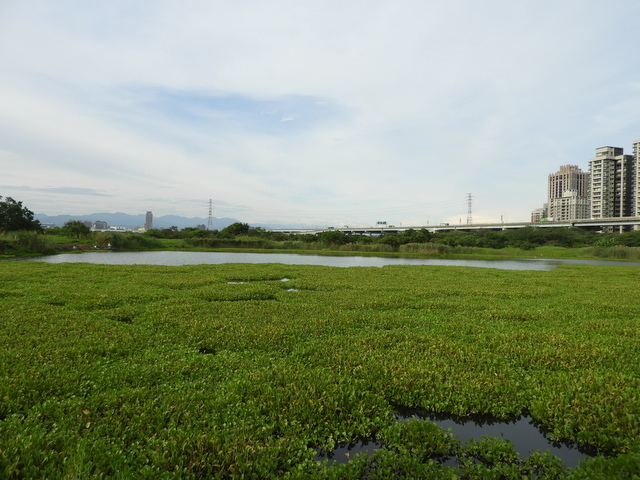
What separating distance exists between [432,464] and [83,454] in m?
4.71

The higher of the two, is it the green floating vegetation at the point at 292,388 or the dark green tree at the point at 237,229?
the dark green tree at the point at 237,229

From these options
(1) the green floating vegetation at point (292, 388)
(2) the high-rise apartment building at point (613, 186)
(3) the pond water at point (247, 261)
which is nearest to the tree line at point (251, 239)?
(3) the pond water at point (247, 261)

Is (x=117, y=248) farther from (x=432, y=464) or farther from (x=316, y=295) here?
(x=432, y=464)

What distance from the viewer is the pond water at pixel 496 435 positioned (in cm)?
530

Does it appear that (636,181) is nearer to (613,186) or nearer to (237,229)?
(613,186)

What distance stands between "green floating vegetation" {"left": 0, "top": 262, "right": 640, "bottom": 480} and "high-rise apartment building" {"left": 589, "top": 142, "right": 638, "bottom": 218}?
734 feet

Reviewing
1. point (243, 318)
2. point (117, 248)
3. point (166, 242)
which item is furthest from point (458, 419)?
point (166, 242)

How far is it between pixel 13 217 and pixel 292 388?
274ft

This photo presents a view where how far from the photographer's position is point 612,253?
74.6 metres

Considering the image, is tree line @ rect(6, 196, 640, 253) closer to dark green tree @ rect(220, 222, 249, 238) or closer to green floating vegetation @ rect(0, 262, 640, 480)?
dark green tree @ rect(220, 222, 249, 238)

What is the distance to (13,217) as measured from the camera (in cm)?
6688

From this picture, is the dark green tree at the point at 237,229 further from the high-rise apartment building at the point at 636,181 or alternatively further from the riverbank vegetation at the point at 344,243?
the high-rise apartment building at the point at 636,181

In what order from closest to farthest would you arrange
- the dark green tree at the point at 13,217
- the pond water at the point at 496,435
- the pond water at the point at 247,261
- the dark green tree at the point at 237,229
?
the pond water at the point at 496,435 < the pond water at the point at 247,261 < the dark green tree at the point at 13,217 < the dark green tree at the point at 237,229

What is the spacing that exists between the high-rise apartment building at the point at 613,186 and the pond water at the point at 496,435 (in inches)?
9154
